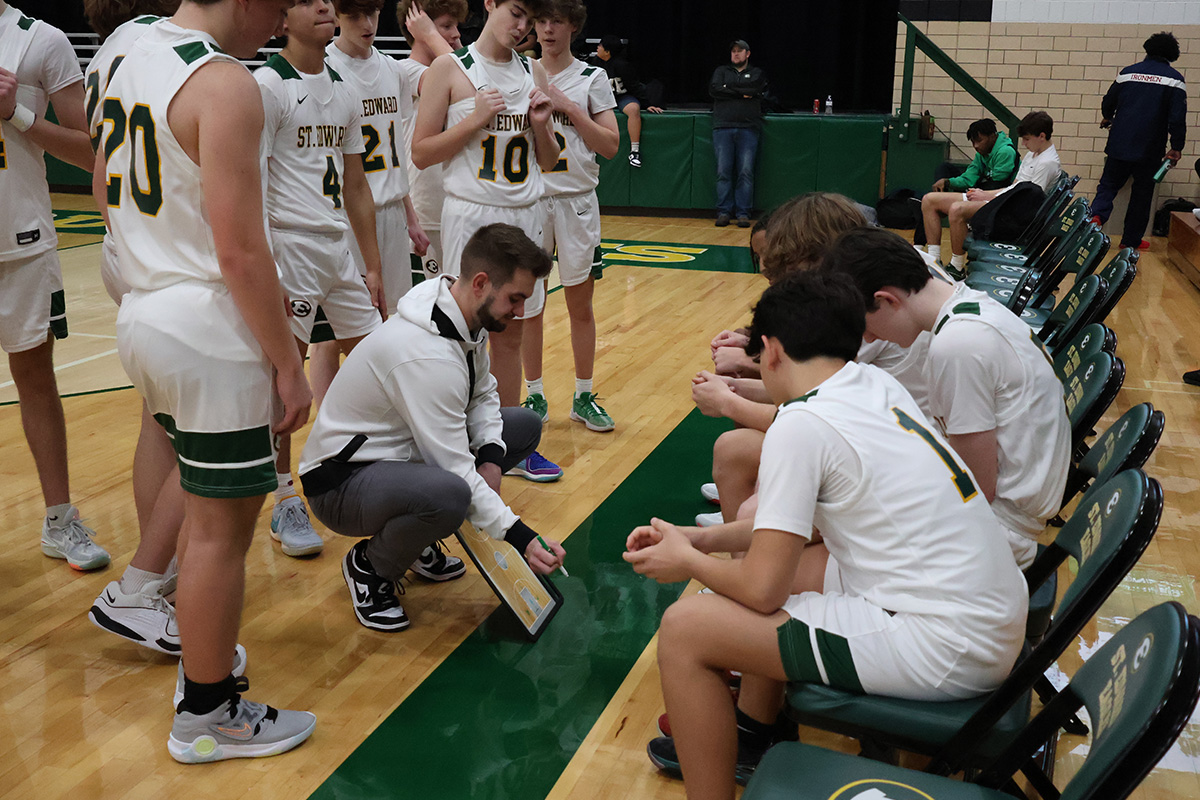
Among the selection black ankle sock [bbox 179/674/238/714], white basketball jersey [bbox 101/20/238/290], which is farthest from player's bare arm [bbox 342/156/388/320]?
black ankle sock [bbox 179/674/238/714]

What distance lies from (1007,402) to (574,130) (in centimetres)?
258

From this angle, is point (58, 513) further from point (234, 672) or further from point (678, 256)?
point (678, 256)

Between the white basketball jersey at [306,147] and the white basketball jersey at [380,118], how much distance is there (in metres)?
0.33

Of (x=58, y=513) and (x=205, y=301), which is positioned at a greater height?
(x=205, y=301)

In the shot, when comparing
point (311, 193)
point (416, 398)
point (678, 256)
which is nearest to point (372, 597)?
point (416, 398)

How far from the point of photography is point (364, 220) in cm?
360

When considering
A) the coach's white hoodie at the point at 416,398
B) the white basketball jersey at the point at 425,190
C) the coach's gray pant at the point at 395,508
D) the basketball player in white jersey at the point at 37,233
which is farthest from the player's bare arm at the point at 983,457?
the white basketball jersey at the point at 425,190

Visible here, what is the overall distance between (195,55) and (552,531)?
2.02m

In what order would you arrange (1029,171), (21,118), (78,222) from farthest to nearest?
(78,222) → (1029,171) → (21,118)

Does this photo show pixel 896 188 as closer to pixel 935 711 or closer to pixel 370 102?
pixel 370 102

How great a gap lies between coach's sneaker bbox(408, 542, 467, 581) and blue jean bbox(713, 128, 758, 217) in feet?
25.6

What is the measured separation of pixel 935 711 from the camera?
172cm

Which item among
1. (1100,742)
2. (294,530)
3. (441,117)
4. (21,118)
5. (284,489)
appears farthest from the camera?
(441,117)

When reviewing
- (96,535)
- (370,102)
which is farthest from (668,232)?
(96,535)
